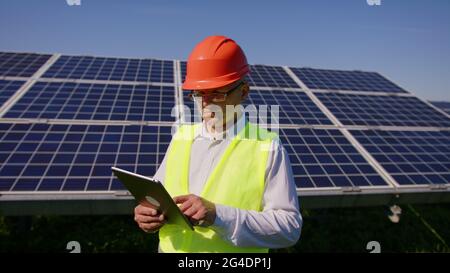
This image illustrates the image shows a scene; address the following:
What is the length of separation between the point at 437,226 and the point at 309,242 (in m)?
4.67

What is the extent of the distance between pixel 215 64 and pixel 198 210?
91 cm

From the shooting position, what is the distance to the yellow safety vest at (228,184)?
180 centimetres

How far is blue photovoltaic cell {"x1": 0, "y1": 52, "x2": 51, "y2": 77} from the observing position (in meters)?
9.75

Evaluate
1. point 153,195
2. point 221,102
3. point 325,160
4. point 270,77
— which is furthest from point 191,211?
point 270,77

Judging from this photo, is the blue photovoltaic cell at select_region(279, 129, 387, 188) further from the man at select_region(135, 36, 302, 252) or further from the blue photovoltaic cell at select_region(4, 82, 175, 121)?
the man at select_region(135, 36, 302, 252)

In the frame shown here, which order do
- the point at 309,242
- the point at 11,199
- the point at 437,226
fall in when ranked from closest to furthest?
1. the point at 11,199
2. the point at 309,242
3. the point at 437,226

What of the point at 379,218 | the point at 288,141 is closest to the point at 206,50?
the point at 288,141

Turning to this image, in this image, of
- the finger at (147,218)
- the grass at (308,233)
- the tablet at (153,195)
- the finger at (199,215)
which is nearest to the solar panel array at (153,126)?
the grass at (308,233)

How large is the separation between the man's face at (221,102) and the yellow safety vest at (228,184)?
0.18 metres

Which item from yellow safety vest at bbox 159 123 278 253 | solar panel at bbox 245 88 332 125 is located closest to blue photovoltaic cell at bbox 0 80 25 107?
solar panel at bbox 245 88 332 125

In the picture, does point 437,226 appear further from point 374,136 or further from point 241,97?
point 241,97

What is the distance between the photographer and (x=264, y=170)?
5.92ft

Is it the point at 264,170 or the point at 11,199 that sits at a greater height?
the point at 264,170

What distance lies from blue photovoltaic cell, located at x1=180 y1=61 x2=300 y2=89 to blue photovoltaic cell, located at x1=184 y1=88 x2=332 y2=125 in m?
0.75
